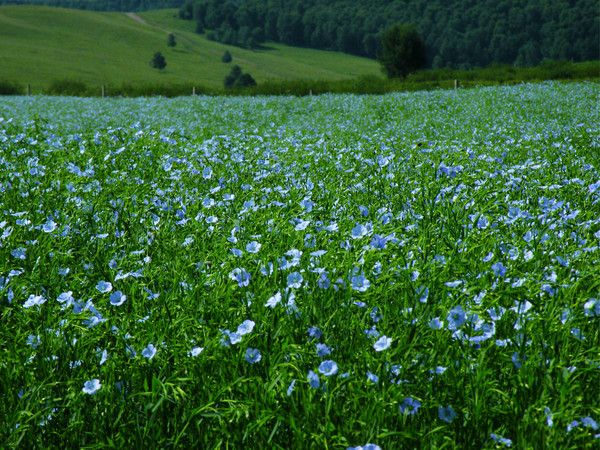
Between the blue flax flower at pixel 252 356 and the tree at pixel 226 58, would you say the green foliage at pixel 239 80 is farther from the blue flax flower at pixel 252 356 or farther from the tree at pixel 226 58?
the blue flax flower at pixel 252 356

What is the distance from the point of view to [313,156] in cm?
931

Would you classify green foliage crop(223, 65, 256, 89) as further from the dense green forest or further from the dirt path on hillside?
the dirt path on hillside

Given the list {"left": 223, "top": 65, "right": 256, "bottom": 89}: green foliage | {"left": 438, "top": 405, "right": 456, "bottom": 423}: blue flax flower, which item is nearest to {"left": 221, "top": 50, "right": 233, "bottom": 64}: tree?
{"left": 223, "top": 65, "right": 256, "bottom": 89}: green foliage

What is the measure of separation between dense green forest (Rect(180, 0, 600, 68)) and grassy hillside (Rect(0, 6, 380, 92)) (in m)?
7.36

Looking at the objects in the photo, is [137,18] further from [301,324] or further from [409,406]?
[409,406]

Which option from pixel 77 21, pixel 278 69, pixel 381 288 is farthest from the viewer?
pixel 77 21

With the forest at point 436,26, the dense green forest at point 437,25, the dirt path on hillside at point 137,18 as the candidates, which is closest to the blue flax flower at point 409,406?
the dense green forest at point 437,25

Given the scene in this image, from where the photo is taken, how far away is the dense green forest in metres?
125

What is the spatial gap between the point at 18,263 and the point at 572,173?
6082mm

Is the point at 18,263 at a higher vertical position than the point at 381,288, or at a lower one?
lower

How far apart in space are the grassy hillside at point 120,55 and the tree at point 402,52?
96.2 feet

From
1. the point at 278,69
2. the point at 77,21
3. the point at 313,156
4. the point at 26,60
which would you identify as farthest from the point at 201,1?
the point at 313,156

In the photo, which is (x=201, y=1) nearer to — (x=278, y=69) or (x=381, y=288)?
(x=278, y=69)

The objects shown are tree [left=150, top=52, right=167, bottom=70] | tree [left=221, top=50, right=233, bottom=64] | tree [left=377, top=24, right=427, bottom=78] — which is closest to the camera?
tree [left=377, top=24, right=427, bottom=78]
